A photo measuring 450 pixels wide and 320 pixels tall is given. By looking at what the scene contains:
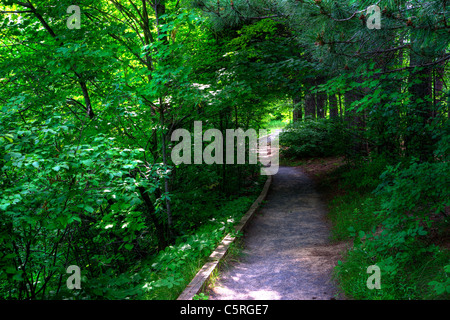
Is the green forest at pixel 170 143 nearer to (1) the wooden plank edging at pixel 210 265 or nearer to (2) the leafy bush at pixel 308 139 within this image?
(1) the wooden plank edging at pixel 210 265

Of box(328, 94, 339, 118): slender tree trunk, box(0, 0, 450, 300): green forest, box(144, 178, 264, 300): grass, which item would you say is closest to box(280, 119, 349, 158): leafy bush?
box(328, 94, 339, 118): slender tree trunk

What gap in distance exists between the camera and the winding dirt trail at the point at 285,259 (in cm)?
417

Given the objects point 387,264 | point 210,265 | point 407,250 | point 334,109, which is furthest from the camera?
point 334,109

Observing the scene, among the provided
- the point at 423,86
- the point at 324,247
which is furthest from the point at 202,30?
the point at 324,247

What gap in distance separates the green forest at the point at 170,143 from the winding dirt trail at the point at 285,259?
0.31 meters

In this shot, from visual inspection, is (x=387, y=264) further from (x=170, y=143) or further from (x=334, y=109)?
(x=334, y=109)

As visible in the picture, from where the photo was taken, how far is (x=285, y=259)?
530 centimetres

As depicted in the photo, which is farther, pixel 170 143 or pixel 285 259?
pixel 170 143

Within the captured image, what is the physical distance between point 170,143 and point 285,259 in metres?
3.22

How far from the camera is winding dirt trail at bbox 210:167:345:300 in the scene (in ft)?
13.7

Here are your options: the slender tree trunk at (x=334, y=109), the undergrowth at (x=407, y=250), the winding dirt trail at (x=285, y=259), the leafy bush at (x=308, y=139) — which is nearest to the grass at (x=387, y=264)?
the undergrowth at (x=407, y=250)

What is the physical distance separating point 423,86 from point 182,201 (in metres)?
5.89

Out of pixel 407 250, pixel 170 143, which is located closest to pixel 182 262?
pixel 170 143

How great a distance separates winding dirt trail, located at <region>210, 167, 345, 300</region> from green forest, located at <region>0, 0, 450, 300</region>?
0.31 metres
